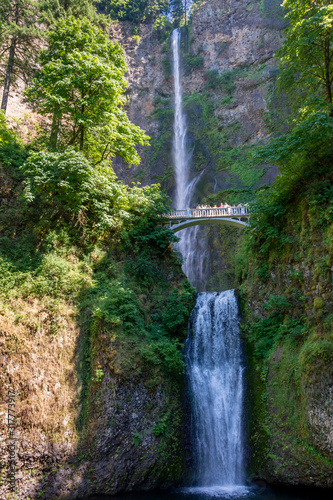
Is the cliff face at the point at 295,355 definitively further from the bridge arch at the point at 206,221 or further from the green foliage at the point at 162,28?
the green foliage at the point at 162,28

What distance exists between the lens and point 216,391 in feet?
42.9

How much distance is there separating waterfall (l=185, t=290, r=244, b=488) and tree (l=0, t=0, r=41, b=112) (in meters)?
15.0

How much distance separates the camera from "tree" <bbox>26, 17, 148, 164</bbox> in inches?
539

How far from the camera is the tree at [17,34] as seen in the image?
55.5ft

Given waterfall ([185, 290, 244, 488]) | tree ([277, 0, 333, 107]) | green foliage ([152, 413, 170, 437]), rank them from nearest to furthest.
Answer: green foliage ([152, 413, 170, 437]) → waterfall ([185, 290, 244, 488]) → tree ([277, 0, 333, 107])

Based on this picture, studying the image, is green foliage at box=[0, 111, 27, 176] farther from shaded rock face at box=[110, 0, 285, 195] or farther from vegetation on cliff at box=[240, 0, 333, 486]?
shaded rock face at box=[110, 0, 285, 195]

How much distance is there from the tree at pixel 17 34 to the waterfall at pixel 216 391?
1501 centimetres

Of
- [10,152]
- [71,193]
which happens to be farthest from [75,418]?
[10,152]

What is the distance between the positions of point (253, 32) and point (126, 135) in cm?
2467

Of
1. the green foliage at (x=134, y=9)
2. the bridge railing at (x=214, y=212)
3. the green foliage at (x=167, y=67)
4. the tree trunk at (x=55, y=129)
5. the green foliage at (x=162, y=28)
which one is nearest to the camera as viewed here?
the tree trunk at (x=55, y=129)

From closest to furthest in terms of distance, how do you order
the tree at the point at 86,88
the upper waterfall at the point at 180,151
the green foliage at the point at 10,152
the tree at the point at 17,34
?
the tree at the point at 86,88 < the green foliage at the point at 10,152 < the tree at the point at 17,34 < the upper waterfall at the point at 180,151

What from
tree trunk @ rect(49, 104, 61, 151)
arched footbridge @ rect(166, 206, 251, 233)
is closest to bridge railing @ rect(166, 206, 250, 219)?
arched footbridge @ rect(166, 206, 251, 233)

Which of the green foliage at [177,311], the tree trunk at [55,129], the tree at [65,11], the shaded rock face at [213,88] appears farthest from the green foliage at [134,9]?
the green foliage at [177,311]

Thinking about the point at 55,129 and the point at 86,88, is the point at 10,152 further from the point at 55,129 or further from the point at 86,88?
the point at 86,88
